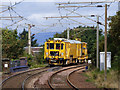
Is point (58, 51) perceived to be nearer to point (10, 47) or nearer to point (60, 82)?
point (10, 47)

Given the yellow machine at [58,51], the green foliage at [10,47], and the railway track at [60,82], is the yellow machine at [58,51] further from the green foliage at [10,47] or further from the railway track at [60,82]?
the railway track at [60,82]

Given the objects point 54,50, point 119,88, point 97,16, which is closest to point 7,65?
point 54,50

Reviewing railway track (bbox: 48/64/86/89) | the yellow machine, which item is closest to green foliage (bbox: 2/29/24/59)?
the yellow machine

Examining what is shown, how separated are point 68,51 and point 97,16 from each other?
7.42 m

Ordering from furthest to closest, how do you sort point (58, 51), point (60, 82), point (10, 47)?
point (58, 51) < point (10, 47) < point (60, 82)

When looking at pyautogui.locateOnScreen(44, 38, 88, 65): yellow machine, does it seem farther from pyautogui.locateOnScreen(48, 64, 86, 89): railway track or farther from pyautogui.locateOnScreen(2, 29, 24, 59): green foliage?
pyautogui.locateOnScreen(48, 64, 86, 89): railway track

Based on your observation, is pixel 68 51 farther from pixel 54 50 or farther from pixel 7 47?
pixel 7 47

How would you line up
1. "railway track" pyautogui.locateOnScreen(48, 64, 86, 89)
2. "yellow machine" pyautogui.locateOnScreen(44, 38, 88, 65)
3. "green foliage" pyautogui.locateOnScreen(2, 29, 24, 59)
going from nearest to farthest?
"railway track" pyautogui.locateOnScreen(48, 64, 86, 89) < "green foliage" pyautogui.locateOnScreen(2, 29, 24, 59) < "yellow machine" pyautogui.locateOnScreen(44, 38, 88, 65)

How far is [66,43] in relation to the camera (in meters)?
27.5

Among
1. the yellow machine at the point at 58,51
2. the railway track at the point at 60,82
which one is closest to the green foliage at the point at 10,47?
the yellow machine at the point at 58,51

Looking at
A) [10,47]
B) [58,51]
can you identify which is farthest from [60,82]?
[10,47]

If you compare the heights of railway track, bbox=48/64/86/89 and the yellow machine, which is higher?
the yellow machine

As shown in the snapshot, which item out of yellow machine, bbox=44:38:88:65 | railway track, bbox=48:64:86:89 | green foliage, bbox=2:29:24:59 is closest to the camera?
railway track, bbox=48:64:86:89

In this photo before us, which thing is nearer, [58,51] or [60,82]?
[60,82]
